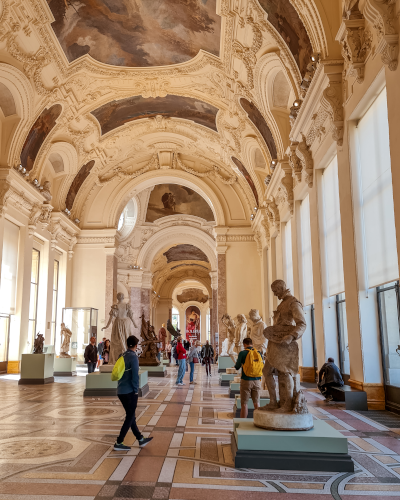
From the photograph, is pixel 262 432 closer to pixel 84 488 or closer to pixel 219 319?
pixel 84 488

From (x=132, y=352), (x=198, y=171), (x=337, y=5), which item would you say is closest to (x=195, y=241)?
(x=198, y=171)

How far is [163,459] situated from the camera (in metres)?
5.16

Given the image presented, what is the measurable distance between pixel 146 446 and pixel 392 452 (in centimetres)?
308

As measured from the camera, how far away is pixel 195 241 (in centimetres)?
3328

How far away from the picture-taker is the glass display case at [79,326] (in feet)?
67.1

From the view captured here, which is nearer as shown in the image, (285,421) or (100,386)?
(285,421)

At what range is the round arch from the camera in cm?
3164

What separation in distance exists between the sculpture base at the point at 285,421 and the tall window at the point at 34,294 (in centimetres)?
1621

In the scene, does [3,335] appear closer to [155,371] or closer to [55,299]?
[155,371]

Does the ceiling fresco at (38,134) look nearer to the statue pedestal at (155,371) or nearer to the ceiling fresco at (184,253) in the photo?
the statue pedestal at (155,371)

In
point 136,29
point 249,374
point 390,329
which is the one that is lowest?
point 249,374

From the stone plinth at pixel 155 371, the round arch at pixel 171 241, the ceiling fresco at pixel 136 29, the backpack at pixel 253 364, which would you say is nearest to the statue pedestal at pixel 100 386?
the backpack at pixel 253 364

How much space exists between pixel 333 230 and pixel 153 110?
12.9 meters

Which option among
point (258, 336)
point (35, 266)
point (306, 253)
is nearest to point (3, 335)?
point (35, 266)
